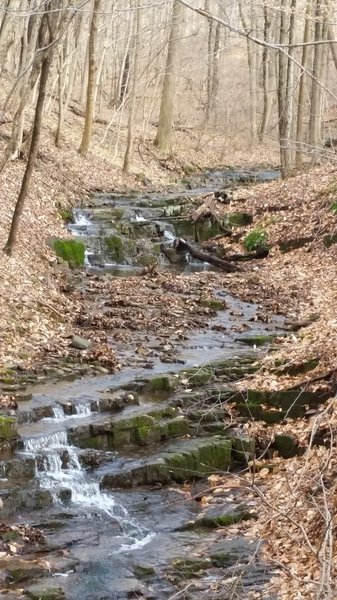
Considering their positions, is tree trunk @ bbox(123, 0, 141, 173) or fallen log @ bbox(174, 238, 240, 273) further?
tree trunk @ bbox(123, 0, 141, 173)

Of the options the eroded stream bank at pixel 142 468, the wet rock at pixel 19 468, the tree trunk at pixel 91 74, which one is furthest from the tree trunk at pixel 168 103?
the wet rock at pixel 19 468

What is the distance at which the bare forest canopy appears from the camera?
12.4 meters

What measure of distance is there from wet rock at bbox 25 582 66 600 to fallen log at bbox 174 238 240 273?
38.1 feet

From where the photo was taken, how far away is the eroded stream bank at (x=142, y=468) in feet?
21.5

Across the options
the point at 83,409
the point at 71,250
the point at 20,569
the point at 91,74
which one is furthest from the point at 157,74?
the point at 20,569

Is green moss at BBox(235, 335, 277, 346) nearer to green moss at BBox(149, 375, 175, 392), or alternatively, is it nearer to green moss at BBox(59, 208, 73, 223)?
green moss at BBox(149, 375, 175, 392)

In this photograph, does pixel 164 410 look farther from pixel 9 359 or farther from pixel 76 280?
pixel 76 280

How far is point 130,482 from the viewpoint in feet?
27.6

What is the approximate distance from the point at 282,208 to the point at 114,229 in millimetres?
4448

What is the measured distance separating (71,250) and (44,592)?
10723 millimetres

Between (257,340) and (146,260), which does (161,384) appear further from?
(146,260)

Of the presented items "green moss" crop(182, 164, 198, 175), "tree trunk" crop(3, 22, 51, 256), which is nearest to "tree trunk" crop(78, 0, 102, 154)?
"green moss" crop(182, 164, 198, 175)

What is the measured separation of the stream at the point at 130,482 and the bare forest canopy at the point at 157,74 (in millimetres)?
3642

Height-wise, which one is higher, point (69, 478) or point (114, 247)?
point (114, 247)
